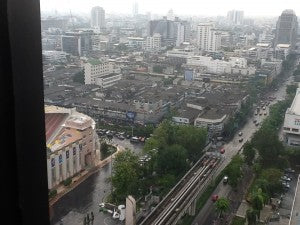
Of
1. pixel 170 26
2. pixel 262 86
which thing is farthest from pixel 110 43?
pixel 262 86

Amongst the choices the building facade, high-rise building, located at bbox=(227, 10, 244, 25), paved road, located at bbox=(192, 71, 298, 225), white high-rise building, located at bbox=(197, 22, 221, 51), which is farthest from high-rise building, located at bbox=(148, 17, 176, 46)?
high-rise building, located at bbox=(227, 10, 244, 25)

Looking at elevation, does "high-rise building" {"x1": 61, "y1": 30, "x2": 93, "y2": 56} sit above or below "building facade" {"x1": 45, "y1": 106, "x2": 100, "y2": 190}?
above

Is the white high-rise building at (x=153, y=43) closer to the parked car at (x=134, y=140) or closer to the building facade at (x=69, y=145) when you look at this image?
the parked car at (x=134, y=140)

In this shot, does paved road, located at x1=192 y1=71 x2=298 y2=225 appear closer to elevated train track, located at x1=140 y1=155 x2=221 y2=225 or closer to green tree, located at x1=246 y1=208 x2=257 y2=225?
elevated train track, located at x1=140 y1=155 x2=221 y2=225


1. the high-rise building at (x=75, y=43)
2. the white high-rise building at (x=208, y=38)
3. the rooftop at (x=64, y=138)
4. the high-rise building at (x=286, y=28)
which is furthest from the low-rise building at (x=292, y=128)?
the high-rise building at (x=286, y=28)

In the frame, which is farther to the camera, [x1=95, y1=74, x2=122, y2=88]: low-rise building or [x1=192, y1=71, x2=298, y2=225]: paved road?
[x1=95, y1=74, x2=122, y2=88]: low-rise building

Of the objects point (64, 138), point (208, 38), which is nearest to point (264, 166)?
point (64, 138)
